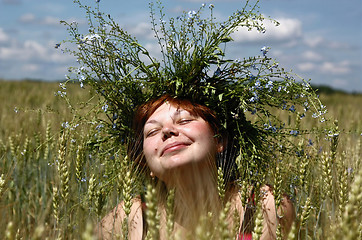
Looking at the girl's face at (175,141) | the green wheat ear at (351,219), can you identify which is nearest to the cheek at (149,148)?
the girl's face at (175,141)

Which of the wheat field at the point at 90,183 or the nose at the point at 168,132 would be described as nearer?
the wheat field at the point at 90,183

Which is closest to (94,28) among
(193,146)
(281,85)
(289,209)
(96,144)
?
(96,144)

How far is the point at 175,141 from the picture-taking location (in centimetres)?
188

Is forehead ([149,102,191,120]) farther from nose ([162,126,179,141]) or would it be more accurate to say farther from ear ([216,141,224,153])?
ear ([216,141,224,153])

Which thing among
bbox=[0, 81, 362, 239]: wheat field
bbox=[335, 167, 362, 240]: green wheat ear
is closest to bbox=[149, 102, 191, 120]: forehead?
bbox=[0, 81, 362, 239]: wheat field

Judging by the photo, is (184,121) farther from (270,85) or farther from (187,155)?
(270,85)

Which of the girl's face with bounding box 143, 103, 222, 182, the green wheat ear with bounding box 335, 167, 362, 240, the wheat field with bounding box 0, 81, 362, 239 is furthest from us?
the girl's face with bounding box 143, 103, 222, 182

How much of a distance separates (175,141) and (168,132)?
6 cm

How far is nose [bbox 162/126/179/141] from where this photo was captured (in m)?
1.92

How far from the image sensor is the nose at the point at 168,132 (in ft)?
6.31

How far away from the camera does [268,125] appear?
204 cm

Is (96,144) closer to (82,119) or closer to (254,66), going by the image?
(82,119)

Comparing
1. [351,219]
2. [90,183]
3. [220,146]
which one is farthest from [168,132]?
[351,219]

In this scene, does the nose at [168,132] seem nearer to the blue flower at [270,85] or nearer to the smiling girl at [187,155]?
the smiling girl at [187,155]
